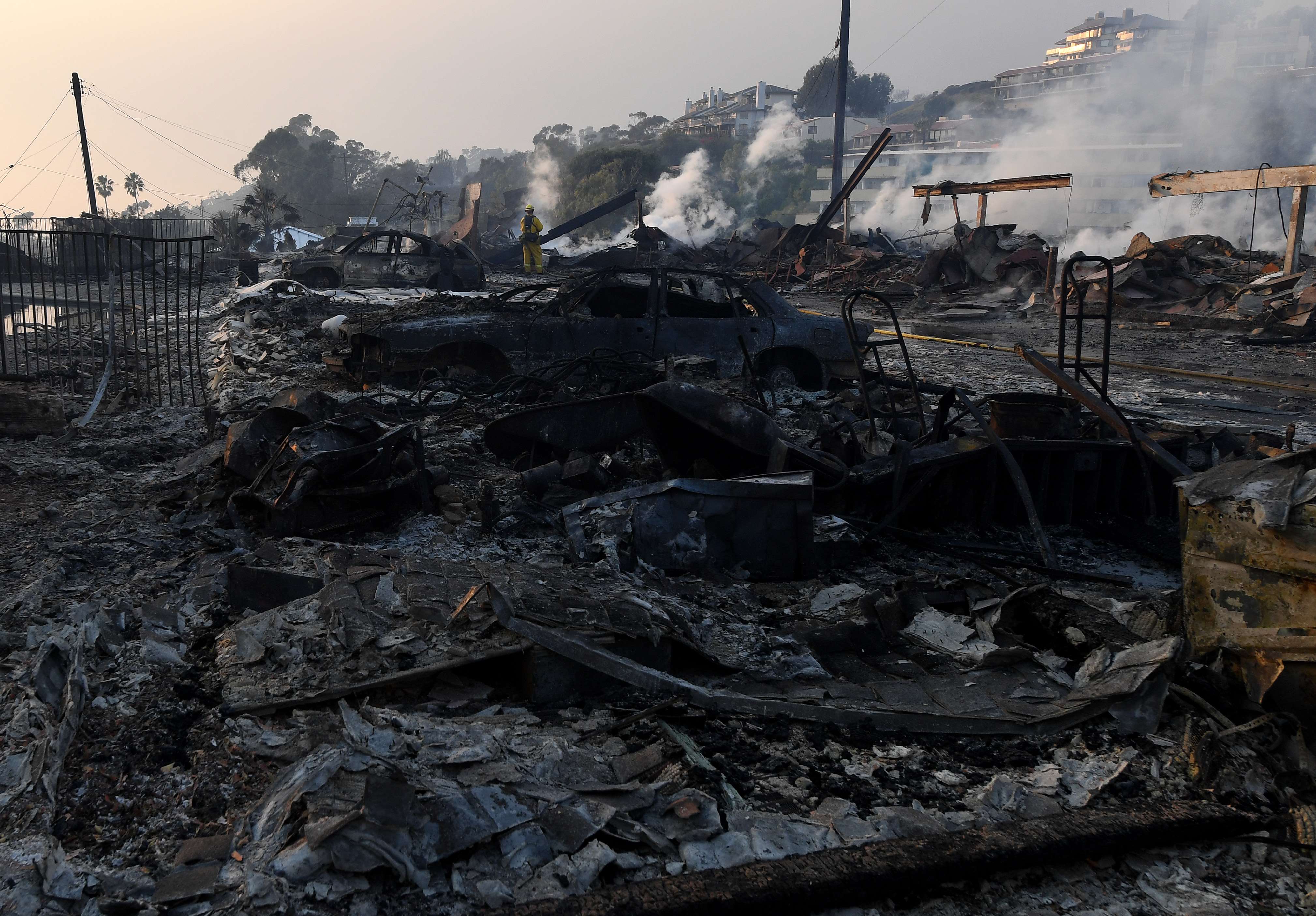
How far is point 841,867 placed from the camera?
236cm

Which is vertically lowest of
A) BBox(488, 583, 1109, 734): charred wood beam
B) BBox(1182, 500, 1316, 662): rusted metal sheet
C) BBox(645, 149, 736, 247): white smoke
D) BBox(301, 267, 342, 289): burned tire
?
BBox(488, 583, 1109, 734): charred wood beam

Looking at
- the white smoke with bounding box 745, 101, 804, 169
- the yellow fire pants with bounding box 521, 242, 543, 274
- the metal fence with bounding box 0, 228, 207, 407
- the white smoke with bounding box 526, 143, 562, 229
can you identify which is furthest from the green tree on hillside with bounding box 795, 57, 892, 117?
the metal fence with bounding box 0, 228, 207, 407

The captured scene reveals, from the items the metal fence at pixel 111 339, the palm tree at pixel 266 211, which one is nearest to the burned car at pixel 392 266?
the metal fence at pixel 111 339

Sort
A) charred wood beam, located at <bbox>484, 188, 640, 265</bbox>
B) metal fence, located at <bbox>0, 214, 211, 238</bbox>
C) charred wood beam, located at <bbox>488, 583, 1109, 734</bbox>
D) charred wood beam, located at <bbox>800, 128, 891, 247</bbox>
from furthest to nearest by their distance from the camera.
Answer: charred wood beam, located at <bbox>484, 188, 640, 265</bbox>
charred wood beam, located at <bbox>800, 128, 891, 247</bbox>
metal fence, located at <bbox>0, 214, 211, 238</bbox>
charred wood beam, located at <bbox>488, 583, 1109, 734</bbox>

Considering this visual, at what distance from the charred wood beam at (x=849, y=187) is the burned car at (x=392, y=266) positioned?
34.0ft

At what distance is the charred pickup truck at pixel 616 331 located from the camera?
871 centimetres

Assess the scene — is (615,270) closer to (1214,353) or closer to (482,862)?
(482,862)

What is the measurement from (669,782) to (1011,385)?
9.30m

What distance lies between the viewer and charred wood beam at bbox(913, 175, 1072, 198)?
18016mm

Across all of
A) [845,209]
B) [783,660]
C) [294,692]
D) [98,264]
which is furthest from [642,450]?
[845,209]

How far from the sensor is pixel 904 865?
2.37m

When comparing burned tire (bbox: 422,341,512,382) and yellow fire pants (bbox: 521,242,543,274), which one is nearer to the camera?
burned tire (bbox: 422,341,512,382)

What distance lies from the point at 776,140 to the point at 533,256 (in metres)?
51.0

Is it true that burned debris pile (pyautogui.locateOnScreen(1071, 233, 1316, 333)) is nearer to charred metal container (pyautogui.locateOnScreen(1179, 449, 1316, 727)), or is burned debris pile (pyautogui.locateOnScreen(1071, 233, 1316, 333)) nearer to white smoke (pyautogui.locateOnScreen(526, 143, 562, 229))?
charred metal container (pyautogui.locateOnScreen(1179, 449, 1316, 727))
